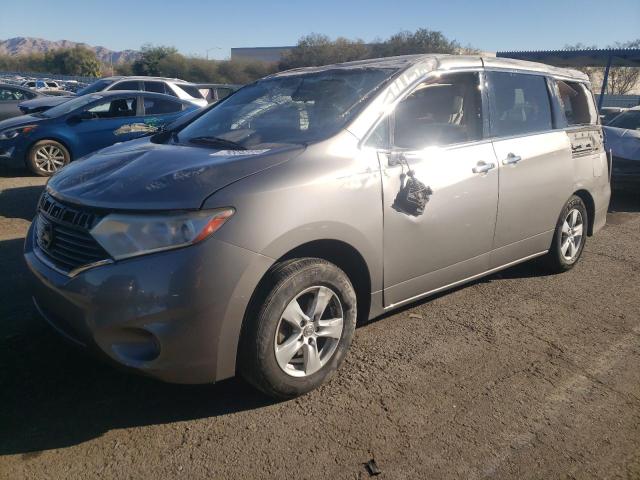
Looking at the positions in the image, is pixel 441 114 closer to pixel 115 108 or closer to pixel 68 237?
pixel 68 237

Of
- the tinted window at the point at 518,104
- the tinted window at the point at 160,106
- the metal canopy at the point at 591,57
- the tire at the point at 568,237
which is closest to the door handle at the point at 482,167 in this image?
the tinted window at the point at 518,104

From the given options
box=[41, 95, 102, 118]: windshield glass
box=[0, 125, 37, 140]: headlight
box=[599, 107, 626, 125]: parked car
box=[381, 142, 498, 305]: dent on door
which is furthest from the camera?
box=[599, 107, 626, 125]: parked car

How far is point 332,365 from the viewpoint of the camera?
3.07m

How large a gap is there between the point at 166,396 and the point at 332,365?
0.92 metres

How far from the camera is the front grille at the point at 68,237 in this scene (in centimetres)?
259

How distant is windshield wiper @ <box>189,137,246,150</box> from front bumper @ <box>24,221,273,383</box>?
0.95m

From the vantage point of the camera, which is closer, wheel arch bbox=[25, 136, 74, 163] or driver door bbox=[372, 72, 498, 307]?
driver door bbox=[372, 72, 498, 307]

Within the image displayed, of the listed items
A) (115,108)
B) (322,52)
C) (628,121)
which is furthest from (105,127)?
(322,52)

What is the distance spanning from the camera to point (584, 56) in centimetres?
2388

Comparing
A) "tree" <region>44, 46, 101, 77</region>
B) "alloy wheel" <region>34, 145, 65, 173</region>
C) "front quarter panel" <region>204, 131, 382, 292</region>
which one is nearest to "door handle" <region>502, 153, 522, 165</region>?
"front quarter panel" <region>204, 131, 382, 292</region>

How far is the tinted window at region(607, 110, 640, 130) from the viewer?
366 inches

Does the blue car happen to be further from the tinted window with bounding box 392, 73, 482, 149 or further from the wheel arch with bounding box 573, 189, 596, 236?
the wheel arch with bounding box 573, 189, 596, 236

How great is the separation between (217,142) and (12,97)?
1242 centimetres

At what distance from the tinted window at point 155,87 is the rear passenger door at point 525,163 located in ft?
32.4
